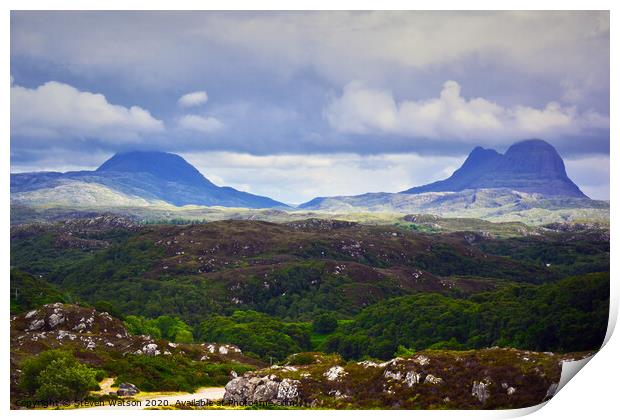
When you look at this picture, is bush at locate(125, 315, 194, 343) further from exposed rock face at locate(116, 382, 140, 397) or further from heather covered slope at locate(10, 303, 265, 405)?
exposed rock face at locate(116, 382, 140, 397)

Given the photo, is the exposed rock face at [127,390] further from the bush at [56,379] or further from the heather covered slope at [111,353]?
the bush at [56,379]

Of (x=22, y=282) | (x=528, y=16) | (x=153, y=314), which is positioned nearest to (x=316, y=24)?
(x=528, y=16)

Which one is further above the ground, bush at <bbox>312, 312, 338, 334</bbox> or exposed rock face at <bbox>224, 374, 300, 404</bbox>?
exposed rock face at <bbox>224, 374, 300, 404</bbox>

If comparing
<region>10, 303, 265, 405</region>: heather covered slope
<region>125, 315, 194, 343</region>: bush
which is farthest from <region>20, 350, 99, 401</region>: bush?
<region>125, 315, 194, 343</region>: bush

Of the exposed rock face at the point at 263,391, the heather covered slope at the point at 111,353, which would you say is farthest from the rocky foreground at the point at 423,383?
the heather covered slope at the point at 111,353
